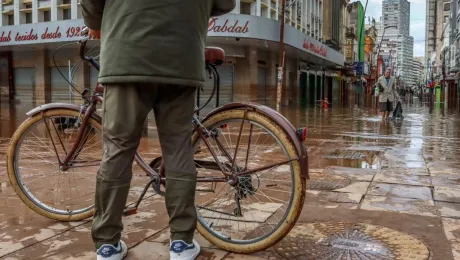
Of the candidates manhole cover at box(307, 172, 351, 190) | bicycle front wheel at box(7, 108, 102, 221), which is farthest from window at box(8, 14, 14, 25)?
manhole cover at box(307, 172, 351, 190)

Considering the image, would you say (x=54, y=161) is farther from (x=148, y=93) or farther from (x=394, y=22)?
(x=394, y=22)

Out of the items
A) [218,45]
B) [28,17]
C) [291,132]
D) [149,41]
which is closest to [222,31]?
[218,45]

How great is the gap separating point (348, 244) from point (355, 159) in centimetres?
399

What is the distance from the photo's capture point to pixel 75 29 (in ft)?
86.7

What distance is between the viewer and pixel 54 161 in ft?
12.5

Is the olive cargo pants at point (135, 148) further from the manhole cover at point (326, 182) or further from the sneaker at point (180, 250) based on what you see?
the manhole cover at point (326, 182)

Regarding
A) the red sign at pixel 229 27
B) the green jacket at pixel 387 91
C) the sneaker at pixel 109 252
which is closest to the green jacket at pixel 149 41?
the sneaker at pixel 109 252

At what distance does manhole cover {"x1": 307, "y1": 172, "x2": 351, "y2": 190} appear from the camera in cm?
479

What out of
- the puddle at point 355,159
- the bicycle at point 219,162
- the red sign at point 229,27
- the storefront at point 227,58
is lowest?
the puddle at point 355,159

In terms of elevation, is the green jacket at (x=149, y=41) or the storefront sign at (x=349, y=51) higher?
the storefront sign at (x=349, y=51)

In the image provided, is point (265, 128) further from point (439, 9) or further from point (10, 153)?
point (439, 9)

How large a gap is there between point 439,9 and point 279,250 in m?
125

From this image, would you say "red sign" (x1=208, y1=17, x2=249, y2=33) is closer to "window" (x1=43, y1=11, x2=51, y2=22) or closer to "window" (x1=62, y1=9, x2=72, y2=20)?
"window" (x1=62, y1=9, x2=72, y2=20)

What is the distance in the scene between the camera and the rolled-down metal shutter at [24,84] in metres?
33.4
